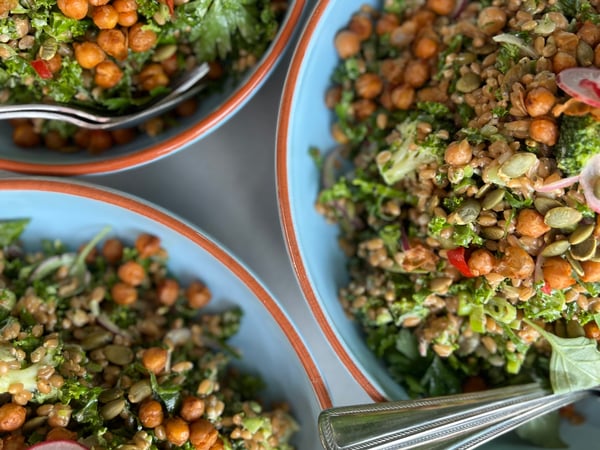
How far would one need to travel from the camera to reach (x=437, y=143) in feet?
4.60

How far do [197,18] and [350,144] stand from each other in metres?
0.55

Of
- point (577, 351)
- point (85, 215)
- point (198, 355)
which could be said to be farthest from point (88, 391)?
point (577, 351)

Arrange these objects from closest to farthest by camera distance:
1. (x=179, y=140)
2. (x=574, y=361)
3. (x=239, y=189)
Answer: (x=574, y=361)
(x=179, y=140)
(x=239, y=189)

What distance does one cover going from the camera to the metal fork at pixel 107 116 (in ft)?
4.88

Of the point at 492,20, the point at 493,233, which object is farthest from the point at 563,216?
the point at 492,20

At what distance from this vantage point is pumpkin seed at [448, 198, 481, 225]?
4.37 feet

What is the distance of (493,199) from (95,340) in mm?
1053

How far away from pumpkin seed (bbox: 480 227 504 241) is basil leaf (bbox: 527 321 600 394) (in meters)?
0.24

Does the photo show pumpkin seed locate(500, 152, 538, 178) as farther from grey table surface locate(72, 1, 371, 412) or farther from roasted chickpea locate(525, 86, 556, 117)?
grey table surface locate(72, 1, 371, 412)

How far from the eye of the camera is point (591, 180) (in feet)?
3.97

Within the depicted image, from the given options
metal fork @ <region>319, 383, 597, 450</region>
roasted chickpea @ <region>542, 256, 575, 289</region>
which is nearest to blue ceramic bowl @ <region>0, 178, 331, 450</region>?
metal fork @ <region>319, 383, 597, 450</region>

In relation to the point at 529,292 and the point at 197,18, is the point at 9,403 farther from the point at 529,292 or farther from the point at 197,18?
the point at 529,292

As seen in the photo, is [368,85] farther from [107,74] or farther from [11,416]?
[11,416]

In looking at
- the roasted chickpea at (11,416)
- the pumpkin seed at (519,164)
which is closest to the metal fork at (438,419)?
the pumpkin seed at (519,164)
